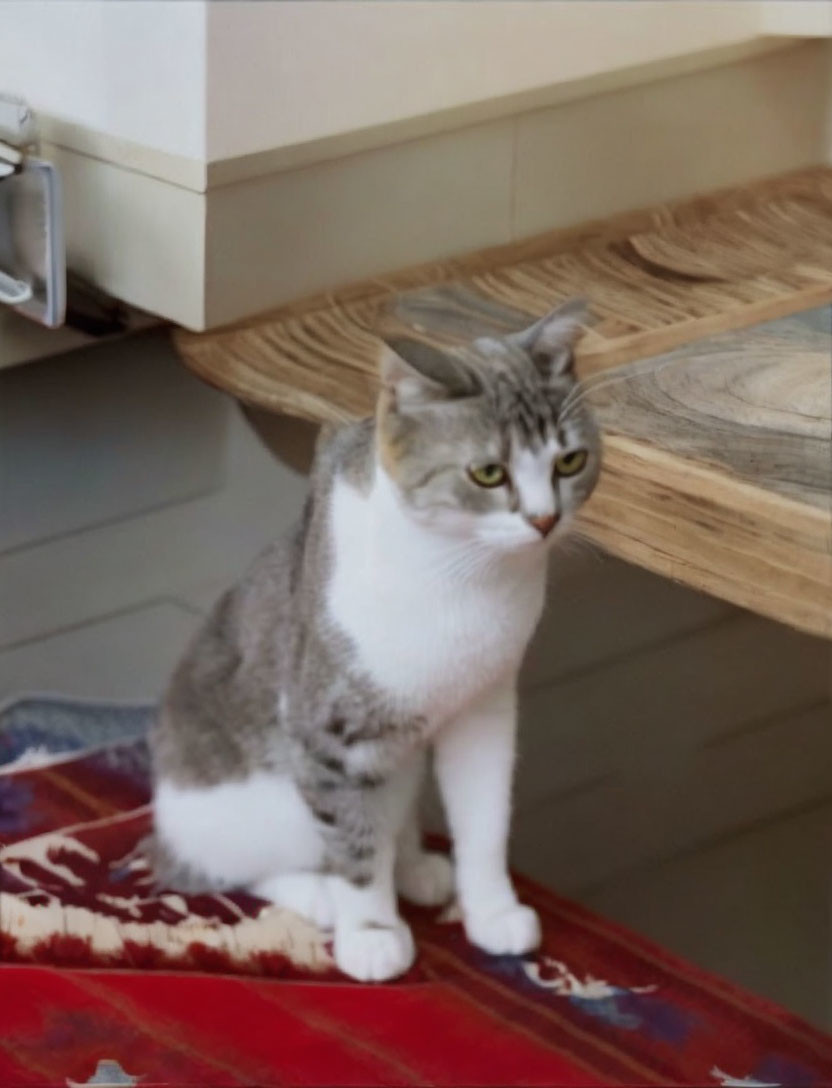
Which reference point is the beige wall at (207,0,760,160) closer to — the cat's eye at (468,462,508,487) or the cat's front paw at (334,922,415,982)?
the cat's eye at (468,462,508,487)

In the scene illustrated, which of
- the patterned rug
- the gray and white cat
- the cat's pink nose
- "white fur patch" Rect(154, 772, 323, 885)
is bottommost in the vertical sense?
the patterned rug

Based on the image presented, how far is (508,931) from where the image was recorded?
1225 millimetres

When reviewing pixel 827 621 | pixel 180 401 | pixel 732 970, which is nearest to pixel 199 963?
pixel 827 621

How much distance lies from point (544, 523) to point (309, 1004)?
38 centimetres

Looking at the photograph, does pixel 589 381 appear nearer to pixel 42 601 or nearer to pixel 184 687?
pixel 184 687

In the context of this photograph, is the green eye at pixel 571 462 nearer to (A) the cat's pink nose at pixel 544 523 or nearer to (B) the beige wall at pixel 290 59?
(A) the cat's pink nose at pixel 544 523

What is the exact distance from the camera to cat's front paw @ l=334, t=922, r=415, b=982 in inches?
46.6

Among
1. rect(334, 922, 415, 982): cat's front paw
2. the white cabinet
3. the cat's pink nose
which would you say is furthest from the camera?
the white cabinet

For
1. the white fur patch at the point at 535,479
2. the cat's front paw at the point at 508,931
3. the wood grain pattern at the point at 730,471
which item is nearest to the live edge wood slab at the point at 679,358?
the wood grain pattern at the point at 730,471

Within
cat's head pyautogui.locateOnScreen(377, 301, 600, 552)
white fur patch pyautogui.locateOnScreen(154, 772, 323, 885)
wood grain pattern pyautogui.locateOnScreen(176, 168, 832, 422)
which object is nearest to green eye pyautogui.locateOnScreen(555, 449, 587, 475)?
cat's head pyautogui.locateOnScreen(377, 301, 600, 552)

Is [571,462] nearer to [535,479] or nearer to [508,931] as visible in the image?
[535,479]

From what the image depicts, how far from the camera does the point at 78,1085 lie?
41.9 inches

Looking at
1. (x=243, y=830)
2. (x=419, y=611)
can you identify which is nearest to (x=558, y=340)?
(x=419, y=611)

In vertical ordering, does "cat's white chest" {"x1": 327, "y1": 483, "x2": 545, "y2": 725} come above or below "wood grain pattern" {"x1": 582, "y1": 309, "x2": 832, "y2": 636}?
below
